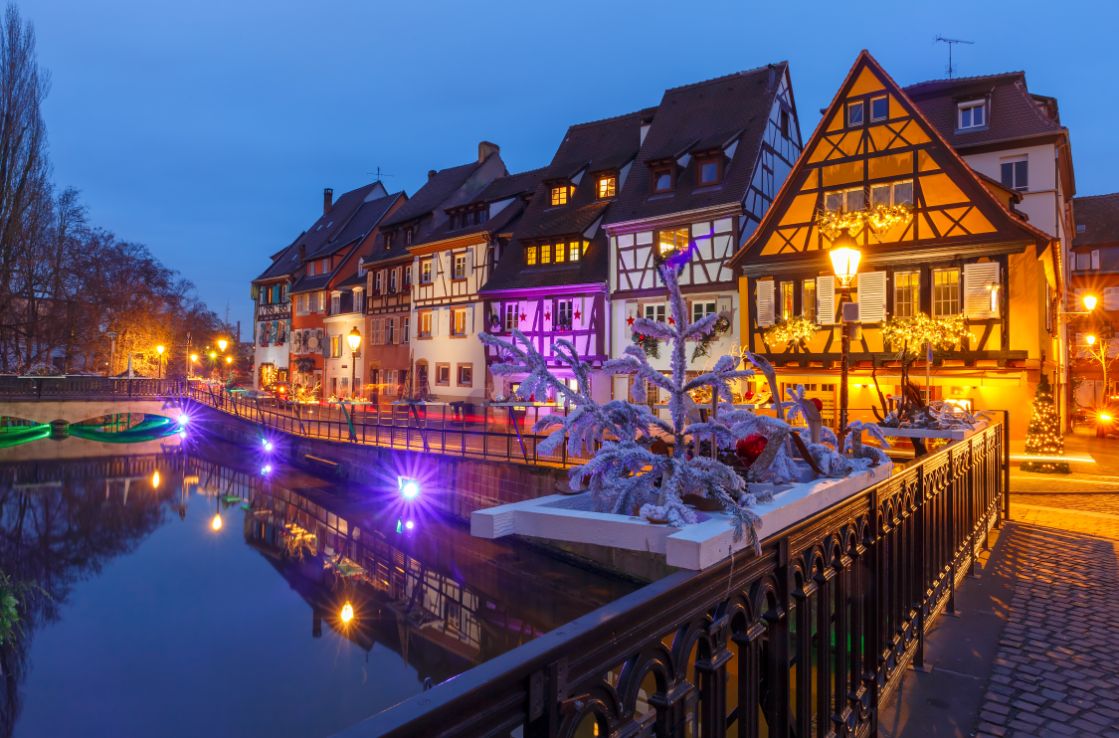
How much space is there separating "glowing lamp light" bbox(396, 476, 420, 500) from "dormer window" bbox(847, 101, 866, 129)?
17.5 meters

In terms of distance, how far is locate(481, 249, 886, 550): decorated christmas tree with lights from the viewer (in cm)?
233

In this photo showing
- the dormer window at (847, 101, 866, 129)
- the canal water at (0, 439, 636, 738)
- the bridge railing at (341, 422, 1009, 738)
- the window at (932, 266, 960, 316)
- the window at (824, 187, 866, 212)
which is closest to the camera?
the bridge railing at (341, 422, 1009, 738)

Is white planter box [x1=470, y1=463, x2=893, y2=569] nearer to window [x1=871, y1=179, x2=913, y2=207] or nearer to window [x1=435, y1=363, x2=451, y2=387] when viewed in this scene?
window [x1=871, y1=179, x2=913, y2=207]

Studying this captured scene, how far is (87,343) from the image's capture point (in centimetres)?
4353

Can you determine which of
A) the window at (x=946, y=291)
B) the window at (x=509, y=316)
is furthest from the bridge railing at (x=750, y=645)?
the window at (x=509, y=316)

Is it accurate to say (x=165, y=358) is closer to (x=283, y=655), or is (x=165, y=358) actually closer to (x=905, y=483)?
(x=283, y=655)

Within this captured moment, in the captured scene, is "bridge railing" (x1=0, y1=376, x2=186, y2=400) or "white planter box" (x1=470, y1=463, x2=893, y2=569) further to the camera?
"bridge railing" (x1=0, y1=376, x2=186, y2=400)

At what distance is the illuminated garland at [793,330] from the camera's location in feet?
71.8

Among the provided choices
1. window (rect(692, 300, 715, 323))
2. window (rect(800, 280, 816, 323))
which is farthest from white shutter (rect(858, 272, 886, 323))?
window (rect(692, 300, 715, 323))

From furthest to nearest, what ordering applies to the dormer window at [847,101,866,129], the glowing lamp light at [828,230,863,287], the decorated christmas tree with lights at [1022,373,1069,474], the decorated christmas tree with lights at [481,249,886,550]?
the dormer window at [847,101,866,129], the decorated christmas tree with lights at [1022,373,1069,474], the glowing lamp light at [828,230,863,287], the decorated christmas tree with lights at [481,249,886,550]

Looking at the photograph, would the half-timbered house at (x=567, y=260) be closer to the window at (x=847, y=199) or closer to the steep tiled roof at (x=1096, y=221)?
the window at (x=847, y=199)

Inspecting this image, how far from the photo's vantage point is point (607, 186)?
29.6 metres

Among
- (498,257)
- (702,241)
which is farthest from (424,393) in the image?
(702,241)

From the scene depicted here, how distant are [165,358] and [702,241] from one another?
4535 centimetres
